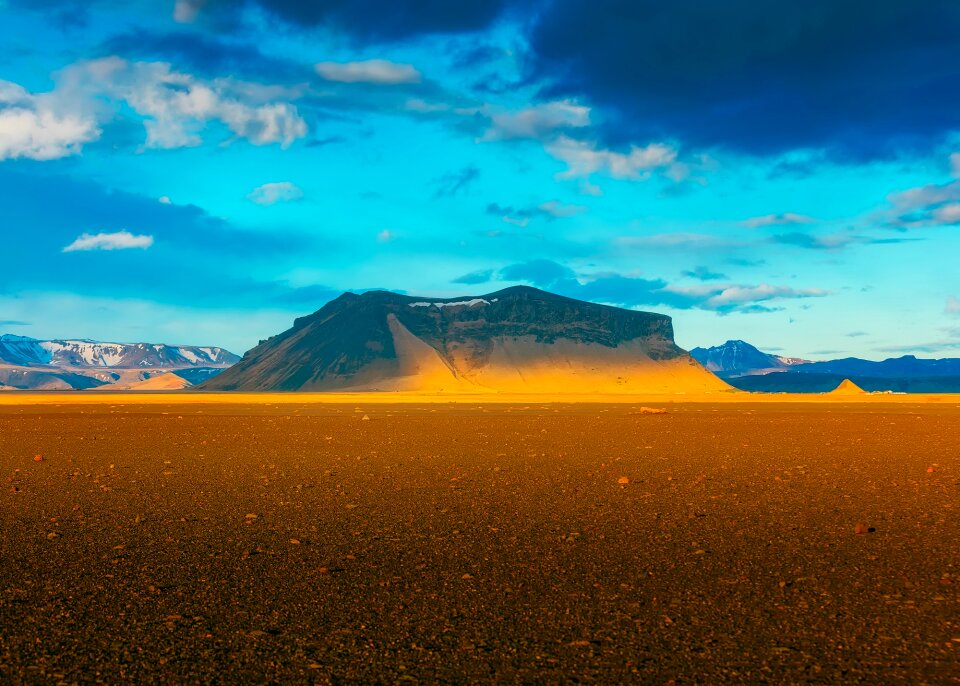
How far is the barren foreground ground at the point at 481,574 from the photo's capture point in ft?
23.1

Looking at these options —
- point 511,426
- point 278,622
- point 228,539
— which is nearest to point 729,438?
point 511,426

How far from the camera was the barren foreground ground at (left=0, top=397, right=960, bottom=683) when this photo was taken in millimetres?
7039

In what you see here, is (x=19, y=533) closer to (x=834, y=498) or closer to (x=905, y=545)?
(x=905, y=545)

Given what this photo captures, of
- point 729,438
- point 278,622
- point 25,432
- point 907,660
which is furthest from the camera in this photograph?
point 25,432

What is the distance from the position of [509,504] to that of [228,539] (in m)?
5.67

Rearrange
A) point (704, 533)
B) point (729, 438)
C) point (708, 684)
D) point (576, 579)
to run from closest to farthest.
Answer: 1. point (708, 684)
2. point (576, 579)
3. point (704, 533)
4. point (729, 438)

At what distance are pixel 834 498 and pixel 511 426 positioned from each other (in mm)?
27678

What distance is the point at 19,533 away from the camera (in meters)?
12.9

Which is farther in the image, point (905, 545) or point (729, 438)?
point (729, 438)

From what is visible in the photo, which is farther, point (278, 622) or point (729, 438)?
point (729, 438)

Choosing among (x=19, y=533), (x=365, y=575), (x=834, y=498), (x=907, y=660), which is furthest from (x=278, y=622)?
(x=834, y=498)

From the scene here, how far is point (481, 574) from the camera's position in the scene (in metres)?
10.1

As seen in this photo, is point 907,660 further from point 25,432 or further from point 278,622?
point 25,432

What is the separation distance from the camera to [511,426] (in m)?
43.8
